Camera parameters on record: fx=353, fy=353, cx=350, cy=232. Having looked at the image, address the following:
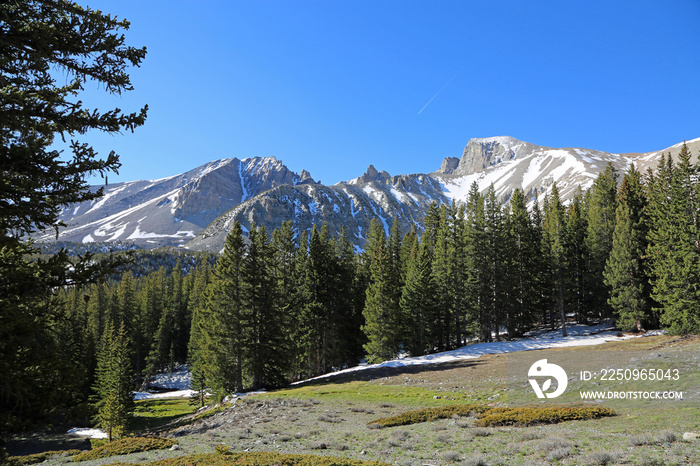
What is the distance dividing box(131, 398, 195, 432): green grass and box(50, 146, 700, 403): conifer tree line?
379 cm

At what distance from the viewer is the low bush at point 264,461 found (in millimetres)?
8663

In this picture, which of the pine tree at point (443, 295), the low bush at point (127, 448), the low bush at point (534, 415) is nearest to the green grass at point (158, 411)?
the low bush at point (127, 448)

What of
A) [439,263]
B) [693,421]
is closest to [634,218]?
[439,263]

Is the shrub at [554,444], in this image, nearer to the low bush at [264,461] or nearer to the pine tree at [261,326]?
the low bush at [264,461]

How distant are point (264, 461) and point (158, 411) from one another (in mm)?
43711

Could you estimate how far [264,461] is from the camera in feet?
30.6

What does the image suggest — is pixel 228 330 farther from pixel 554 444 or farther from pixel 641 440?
pixel 641 440

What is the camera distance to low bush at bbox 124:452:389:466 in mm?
8663

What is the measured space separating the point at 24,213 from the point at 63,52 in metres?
3.19

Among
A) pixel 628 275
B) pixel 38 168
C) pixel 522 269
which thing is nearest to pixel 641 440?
pixel 38 168

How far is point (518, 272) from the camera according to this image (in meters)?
42.7

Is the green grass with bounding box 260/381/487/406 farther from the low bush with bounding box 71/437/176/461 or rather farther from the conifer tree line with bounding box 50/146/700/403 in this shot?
the low bush with bounding box 71/437/176/461

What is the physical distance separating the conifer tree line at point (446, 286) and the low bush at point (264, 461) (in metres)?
20.3

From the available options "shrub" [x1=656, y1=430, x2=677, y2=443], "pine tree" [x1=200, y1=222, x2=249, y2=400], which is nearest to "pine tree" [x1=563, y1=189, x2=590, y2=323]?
"pine tree" [x1=200, y1=222, x2=249, y2=400]
